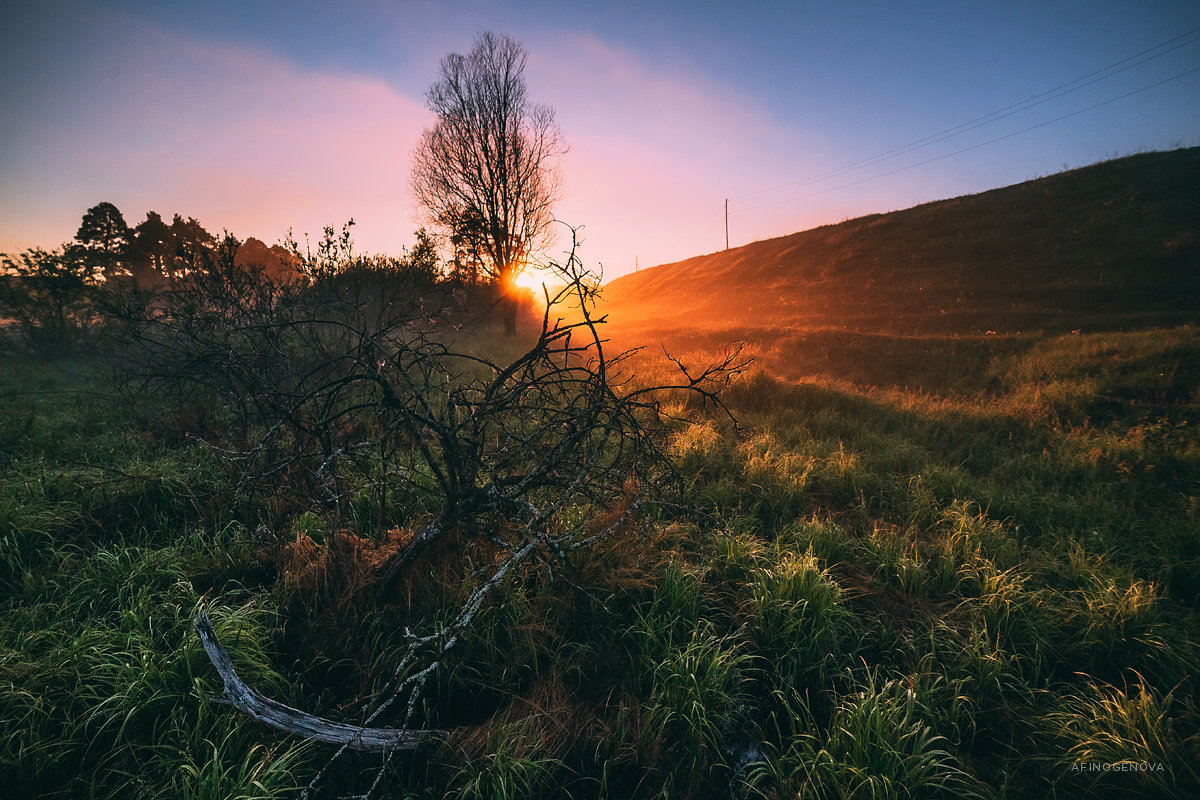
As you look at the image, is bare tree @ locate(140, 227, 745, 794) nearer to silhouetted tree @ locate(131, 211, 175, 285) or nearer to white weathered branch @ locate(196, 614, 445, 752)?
white weathered branch @ locate(196, 614, 445, 752)

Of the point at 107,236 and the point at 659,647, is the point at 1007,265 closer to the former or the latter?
the point at 659,647

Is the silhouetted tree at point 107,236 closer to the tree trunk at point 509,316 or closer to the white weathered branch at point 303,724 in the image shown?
the tree trunk at point 509,316

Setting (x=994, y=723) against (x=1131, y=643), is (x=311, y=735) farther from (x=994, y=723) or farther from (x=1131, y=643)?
(x=1131, y=643)

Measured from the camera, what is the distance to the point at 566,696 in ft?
7.04

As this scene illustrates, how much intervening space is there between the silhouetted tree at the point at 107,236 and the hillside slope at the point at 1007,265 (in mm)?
22383

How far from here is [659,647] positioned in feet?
7.75

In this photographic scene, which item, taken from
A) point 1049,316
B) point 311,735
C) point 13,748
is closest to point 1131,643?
point 311,735

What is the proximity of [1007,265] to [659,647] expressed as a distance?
2557 centimetres

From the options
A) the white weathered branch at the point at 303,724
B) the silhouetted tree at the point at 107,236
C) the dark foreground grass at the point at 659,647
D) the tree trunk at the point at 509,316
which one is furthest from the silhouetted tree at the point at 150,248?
the white weathered branch at the point at 303,724

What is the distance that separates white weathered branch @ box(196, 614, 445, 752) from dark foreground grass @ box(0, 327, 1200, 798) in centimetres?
10

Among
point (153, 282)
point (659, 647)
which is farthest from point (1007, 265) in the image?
point (153, 282)

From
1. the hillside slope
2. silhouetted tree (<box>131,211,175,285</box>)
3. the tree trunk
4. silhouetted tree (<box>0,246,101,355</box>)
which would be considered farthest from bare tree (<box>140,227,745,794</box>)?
silhouetted tree (<box>131,211,175,285</box>)

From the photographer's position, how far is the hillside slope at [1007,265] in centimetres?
→ 1466

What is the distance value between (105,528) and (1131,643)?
689 centimetres
